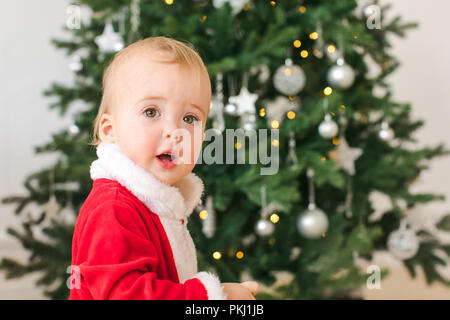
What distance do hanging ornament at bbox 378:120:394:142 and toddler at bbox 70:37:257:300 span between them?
1.06m

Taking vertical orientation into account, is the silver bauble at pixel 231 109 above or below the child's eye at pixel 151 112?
above

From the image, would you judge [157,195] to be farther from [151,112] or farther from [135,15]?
[135,15]

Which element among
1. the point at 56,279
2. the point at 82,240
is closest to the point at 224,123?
the point at 56,279

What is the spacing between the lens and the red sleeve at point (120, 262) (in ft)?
1.23

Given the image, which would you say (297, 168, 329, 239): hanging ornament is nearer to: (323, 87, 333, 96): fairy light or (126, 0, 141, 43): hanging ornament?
(323, 87, 333, 96): fairy light

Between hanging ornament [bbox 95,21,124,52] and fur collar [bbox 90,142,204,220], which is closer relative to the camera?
fur collar [bbox 90,142,204,220]

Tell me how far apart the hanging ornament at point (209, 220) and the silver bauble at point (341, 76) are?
1.72ft

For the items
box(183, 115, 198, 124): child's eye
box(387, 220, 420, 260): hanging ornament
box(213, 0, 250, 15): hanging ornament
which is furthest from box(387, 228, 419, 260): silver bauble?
box(183, 115, 198, 124): child's eye

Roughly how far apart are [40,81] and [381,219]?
4.82ft

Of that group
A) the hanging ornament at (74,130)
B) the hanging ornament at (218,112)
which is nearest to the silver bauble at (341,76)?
the hanging ornament at (218,112)

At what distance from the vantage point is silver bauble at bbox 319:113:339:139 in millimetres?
1207

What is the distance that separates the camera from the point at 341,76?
1.26 m

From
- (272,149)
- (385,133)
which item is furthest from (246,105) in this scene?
(385,133)

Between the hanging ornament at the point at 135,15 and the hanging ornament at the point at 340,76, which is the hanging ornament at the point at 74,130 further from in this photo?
the hanging ornament at the point at 340,76
